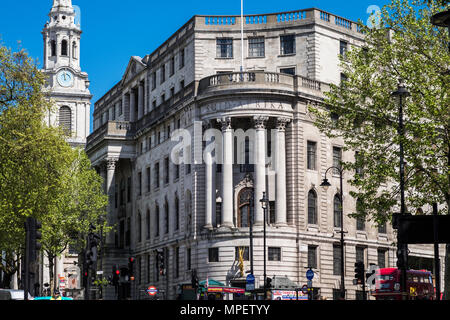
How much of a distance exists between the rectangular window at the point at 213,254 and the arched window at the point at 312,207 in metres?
7.95

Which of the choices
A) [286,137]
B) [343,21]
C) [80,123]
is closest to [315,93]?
[286,137]

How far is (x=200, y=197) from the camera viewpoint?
217 ft

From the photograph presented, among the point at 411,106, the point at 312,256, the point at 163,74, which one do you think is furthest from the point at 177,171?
the point at 411,106

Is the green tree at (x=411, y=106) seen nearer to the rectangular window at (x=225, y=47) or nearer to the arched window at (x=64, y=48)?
the rectangular window at (x=225, y=47)

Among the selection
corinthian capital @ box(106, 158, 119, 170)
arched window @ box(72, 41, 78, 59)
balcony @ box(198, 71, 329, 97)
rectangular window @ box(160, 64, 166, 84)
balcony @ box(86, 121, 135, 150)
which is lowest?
corinthian capital @ box(106, 158, 119, 170)

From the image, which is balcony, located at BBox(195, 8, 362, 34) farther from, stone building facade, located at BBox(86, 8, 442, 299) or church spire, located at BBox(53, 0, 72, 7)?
church spire, located at BBox(53, 0, 72, 7)

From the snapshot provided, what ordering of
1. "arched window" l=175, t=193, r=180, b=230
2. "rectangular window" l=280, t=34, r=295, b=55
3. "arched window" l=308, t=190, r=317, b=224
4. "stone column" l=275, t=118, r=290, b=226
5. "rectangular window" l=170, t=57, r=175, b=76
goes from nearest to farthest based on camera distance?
"stone column" l=275, t=118, r=290, b=226
"arched window" l=308, t=190, r=317, b=224
"rectangular window" l=280, t=34, r=295, b=55
"arched window" l=175, t=193, r=180, b=230
"rectangular window" l=170, t=57, r=175, b=76

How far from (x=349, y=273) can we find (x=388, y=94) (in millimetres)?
29961

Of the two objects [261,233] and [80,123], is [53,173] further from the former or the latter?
[80,123]

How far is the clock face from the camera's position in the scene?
126m

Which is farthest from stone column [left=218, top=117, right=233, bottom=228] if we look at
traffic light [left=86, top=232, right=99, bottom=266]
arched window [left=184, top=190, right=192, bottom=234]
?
traffic light [left=86, top=232, right=99, bottom=266]

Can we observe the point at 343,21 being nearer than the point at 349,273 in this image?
No

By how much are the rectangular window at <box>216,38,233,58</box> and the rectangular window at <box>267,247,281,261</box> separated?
1914 centimetres

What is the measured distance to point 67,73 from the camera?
12700 centimetres
